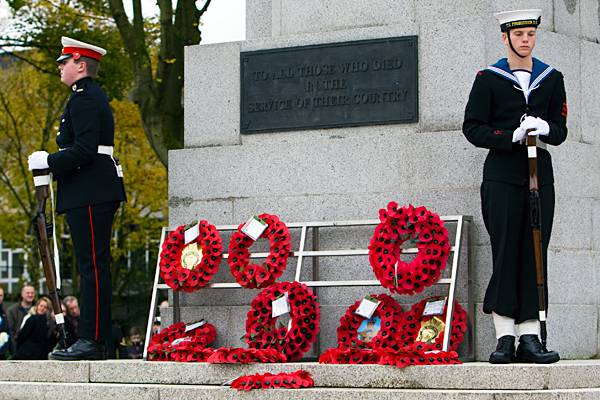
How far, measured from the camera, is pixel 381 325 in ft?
32.0

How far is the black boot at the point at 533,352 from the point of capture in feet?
28.7

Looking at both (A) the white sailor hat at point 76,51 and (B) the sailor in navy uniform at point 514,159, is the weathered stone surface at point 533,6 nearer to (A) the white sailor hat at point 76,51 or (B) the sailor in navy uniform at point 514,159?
(B) the sailor in navy uniform at point 514,159

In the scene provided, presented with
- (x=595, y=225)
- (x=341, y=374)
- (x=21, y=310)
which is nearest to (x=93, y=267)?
(x=341, y=374)

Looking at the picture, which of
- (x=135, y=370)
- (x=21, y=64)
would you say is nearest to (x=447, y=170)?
(x=135, y=370)

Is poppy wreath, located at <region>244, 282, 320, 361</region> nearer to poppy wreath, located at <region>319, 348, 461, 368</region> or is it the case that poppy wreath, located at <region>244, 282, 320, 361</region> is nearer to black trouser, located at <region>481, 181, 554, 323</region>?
poppy wreath, located at <region>319, 348, 461, 368</region>

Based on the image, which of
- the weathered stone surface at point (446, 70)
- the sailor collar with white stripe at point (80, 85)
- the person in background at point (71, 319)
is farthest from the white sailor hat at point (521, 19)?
the person in background at point (71, 319)

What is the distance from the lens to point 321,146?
10.6 metres

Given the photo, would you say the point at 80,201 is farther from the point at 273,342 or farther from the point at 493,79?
the point at 493,79

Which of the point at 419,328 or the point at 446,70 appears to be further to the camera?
the point at 446,70

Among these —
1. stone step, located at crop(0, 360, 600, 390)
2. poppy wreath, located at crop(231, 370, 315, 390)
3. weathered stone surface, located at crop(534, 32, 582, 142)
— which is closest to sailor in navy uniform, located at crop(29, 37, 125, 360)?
stone step, located at crop(0, 360, 600, 390)

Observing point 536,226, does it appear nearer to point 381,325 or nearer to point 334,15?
point 381,325

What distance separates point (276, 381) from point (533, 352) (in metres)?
1.56

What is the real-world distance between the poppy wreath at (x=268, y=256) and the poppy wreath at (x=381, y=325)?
59 cm

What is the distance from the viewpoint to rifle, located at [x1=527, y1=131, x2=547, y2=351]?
8.85 meters
